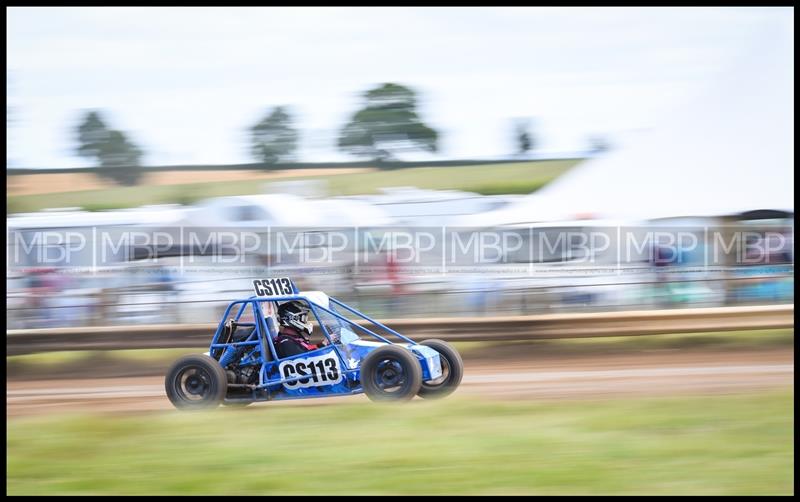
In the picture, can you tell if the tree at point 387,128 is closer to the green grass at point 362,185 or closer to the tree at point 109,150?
the green grass at point 362,185

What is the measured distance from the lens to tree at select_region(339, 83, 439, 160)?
516 inches

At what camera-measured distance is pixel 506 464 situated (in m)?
5.59

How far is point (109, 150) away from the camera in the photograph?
13906 millimetres

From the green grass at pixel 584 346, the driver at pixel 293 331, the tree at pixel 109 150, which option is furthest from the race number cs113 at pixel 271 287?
the tree at pixel 109 150

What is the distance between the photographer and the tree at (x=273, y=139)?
13523mm

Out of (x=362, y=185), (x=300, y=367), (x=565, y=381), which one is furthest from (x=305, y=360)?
(x=362, y=185)

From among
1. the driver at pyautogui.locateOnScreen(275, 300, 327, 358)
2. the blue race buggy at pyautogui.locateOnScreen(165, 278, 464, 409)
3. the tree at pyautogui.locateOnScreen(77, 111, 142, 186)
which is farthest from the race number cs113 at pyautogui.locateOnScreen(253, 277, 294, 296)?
the tree at pyautogui.locateOnScreen(77, 111, 142, 186)

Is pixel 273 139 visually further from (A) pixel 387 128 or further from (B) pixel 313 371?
(B) pixel 313 371

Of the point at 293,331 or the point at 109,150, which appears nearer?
the point at 293,331

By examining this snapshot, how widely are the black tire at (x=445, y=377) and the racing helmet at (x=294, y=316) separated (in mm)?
951

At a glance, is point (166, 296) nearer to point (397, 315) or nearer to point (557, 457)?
point (397, 315)

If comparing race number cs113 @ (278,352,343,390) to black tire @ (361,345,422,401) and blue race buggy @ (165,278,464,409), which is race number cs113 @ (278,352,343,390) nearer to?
blue race buggy @ (165,278,464,409)

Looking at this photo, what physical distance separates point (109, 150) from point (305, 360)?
28.1 ft

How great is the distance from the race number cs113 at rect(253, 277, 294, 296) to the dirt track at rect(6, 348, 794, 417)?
34.5 inches
